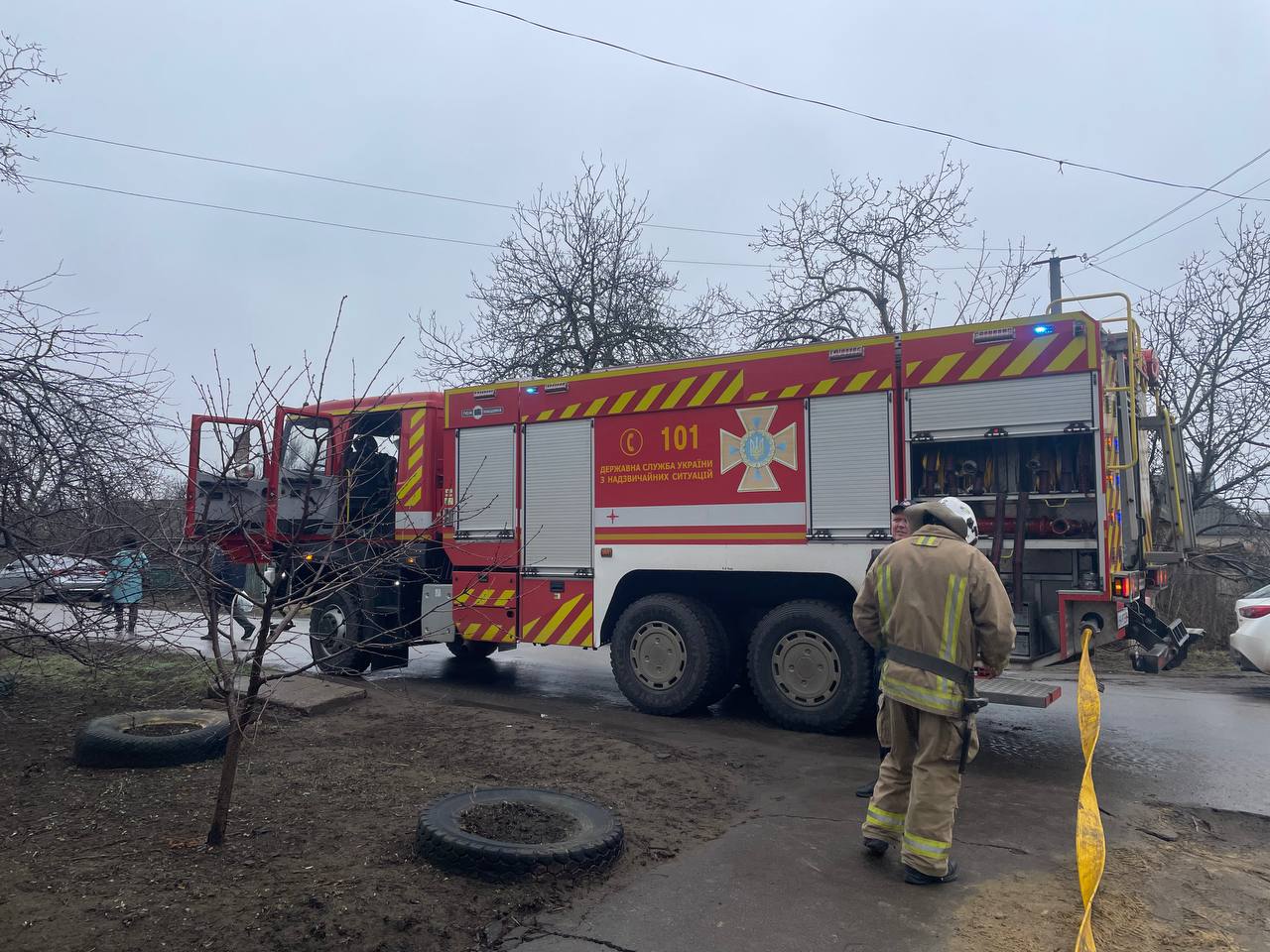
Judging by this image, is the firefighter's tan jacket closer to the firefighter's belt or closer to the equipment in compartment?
the firefighter's belt

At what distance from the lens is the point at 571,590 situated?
821 cm

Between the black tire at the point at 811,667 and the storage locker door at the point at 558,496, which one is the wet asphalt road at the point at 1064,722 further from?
A: the storage locker door at the point at 558,496

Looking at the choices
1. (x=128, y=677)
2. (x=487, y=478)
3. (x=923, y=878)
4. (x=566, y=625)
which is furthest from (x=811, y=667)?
(x=128, y=677)

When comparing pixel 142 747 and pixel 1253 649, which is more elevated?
pixel 1253 649

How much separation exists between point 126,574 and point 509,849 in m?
3.23

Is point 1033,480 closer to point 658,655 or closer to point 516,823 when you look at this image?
point 658,655

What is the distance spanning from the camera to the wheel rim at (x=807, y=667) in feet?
22.6

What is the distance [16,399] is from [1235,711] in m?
10.2

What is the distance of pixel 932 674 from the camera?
165 inches

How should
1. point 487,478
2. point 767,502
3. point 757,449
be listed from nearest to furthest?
point 767,502, point 757,449, point 487,478

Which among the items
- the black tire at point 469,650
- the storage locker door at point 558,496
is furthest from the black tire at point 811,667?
the black tire at point 469,650

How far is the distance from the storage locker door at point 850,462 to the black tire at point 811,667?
712 mm

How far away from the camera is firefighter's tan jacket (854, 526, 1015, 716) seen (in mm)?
4160

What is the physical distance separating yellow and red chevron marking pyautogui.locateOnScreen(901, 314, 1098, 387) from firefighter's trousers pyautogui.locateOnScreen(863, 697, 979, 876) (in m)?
2.95
